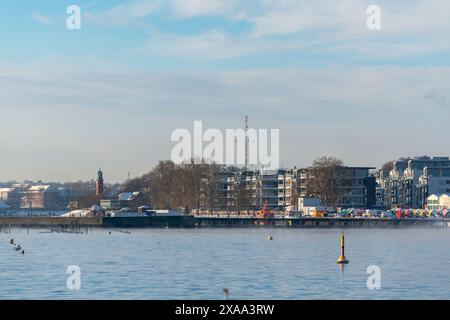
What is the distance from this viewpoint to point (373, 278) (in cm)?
6738

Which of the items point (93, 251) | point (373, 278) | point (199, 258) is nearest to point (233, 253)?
point (199, 258)

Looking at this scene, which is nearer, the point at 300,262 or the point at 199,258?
the point at 300,262

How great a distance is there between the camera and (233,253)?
4040 inches

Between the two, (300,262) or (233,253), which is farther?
(233,253)

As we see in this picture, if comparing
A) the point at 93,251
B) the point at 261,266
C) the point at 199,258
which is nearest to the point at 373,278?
→ the point at 261,266
